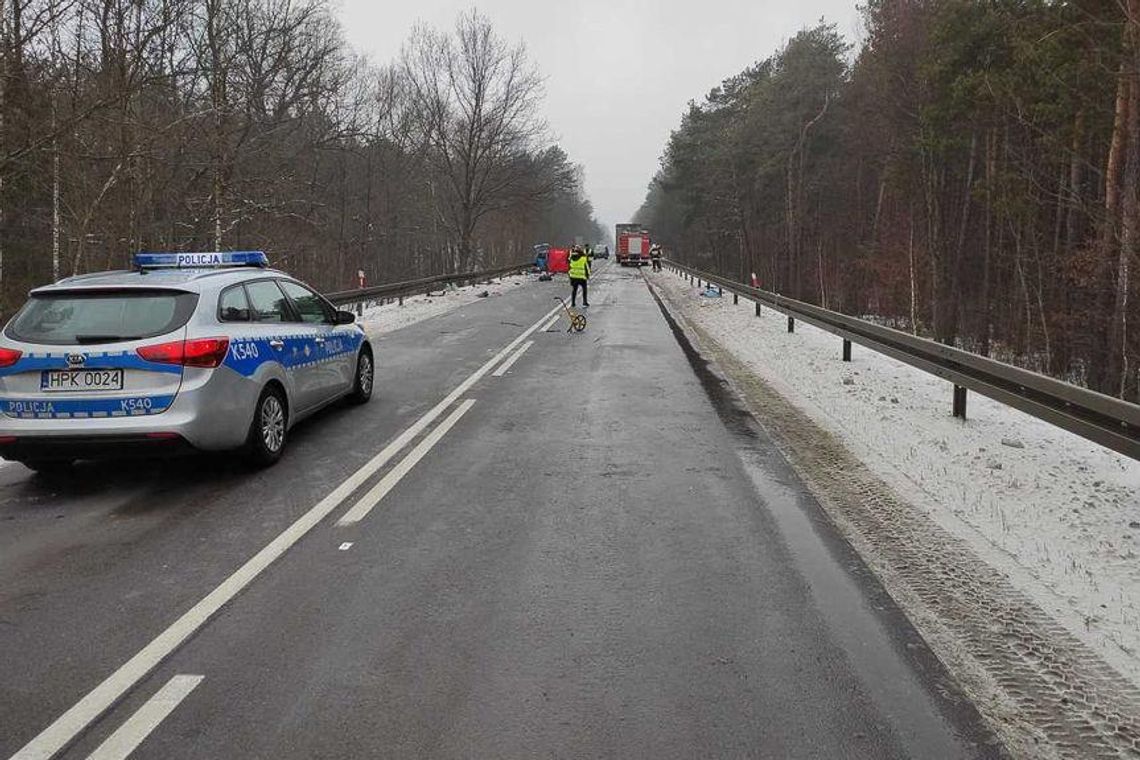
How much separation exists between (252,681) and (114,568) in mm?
1711

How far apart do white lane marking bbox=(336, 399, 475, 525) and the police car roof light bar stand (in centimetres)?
236

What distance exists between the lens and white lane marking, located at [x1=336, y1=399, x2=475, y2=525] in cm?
541

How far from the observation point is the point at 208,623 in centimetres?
378

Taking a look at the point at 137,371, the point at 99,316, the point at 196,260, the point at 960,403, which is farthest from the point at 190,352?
the point at 960,403

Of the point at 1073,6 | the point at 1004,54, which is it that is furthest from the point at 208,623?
the point at 1004,54

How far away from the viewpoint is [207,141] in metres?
18.7

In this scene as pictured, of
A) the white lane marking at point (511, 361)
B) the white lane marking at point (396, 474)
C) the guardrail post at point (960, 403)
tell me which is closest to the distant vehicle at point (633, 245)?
the white lane marking at point (511, 361)

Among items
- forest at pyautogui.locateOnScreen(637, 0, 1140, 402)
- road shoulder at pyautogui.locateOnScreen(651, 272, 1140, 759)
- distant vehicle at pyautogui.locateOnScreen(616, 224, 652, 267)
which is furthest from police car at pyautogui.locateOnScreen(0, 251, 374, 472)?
distant vehicle at pyautogui.locateOnScreen(616, 224, 652, 267)

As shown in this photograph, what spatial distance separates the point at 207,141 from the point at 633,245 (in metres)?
51.4

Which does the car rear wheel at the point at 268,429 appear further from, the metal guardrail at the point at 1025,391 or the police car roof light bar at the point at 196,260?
the metal guardrail at the point at 1025,391

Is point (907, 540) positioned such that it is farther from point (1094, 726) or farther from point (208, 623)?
point (208, 623)

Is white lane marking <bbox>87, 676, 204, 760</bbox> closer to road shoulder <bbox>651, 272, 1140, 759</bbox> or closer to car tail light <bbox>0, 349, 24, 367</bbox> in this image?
road shoulder <bbox>651, 272, 1140, 759</bbox>

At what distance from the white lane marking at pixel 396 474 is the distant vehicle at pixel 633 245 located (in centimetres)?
5913

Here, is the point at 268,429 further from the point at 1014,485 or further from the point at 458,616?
the point at 1014,485
